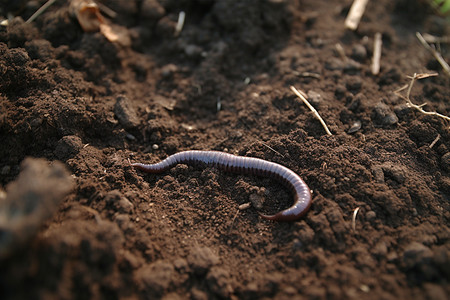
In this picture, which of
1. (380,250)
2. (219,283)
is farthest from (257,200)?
(380,250)

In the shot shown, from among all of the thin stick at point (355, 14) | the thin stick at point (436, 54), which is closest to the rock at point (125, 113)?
the thin stick at point (355, 14)

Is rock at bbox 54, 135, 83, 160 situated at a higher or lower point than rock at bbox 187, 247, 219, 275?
higher

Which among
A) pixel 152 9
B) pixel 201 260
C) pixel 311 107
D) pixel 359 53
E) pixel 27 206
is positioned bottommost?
pixel 201 260

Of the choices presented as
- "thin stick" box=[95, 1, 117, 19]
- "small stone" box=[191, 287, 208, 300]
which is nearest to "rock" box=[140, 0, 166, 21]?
"thin stick" box=[95, 1, 117, 19]

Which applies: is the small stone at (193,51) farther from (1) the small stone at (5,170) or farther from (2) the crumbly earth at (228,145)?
(1) the small stone at (5,170)

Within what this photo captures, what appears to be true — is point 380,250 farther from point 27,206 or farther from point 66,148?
point 66,148

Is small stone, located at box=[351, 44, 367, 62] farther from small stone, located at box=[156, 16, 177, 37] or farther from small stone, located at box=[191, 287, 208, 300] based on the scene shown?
small stone, located at box=[191, 287, 208, 300]
